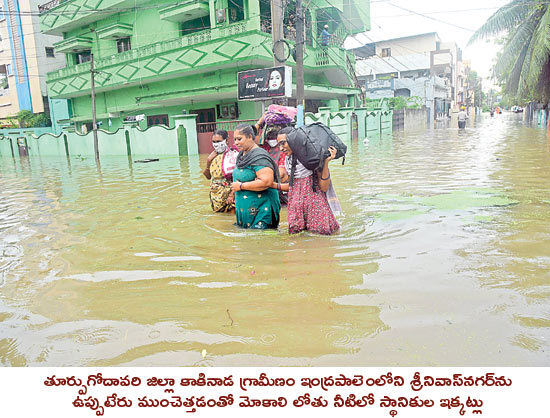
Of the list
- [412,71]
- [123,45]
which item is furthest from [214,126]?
[412,71]

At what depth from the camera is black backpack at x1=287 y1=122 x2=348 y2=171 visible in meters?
4.40

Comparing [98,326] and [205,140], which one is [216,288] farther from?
[205,140]

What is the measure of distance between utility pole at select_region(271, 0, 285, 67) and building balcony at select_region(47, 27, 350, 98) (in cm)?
945

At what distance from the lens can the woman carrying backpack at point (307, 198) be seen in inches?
187

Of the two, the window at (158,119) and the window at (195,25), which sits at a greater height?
the window at (195,25)

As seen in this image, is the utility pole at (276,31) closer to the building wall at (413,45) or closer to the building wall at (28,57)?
the building wall at (28,57)

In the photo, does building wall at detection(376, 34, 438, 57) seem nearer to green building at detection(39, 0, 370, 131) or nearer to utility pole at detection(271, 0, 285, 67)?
green building at detection(39, 0, 370, 131)

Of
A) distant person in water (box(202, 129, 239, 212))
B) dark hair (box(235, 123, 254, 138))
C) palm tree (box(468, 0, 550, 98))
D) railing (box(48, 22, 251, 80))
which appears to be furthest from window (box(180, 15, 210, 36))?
dark hair (box(235, 123, 254, 138))

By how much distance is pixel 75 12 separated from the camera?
27625 mm

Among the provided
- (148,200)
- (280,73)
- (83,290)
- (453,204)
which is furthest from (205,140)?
(83,290)

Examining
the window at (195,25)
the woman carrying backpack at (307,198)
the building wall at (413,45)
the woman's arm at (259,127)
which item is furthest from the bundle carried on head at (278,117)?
the building wall at (413,45)

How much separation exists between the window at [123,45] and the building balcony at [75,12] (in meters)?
1.59

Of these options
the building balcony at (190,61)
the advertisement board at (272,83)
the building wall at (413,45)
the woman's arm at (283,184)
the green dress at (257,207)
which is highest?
the building wall at (413,45)
